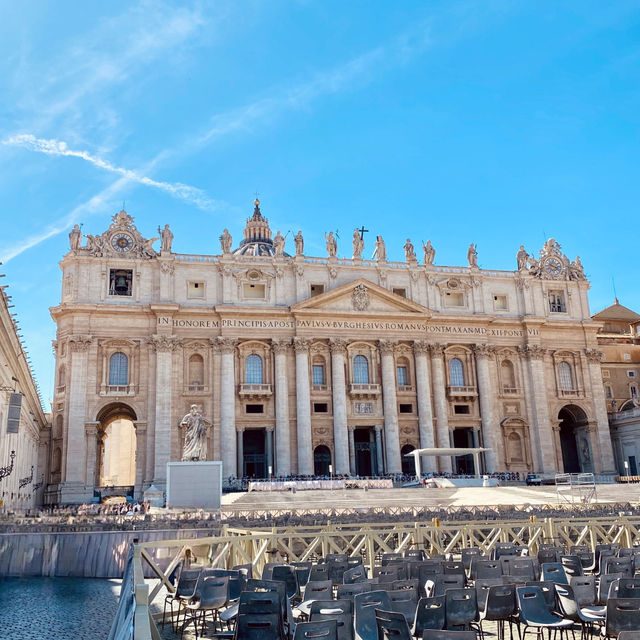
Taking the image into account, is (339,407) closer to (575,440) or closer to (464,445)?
(464,445)

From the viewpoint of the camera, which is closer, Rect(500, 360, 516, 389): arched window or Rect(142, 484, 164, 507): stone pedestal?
Rect(142, 484, 164, 507): stone pedestal

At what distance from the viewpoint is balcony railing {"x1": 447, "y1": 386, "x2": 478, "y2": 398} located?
60594 mm

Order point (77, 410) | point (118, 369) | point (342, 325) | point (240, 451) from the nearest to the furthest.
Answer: point (77, 410) < point (240, 451) < point (118, 369) < point (342, 325)

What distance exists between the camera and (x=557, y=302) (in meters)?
66.8

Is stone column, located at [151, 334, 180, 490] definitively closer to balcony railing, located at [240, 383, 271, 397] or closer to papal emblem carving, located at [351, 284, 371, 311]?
balcony railing, located at [240, 383, 271, 397]

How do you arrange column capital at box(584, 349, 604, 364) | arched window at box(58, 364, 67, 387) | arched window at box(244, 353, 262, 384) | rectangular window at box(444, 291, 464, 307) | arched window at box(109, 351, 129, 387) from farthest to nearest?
column capital at box(584, 349, 604, 364)
rectangular window at box(444, 291, 464, 307)
arched window at box(244, 353, 262, 384)
arched window at box(109, 351, 129, 387)
arched window at box(58, 364, 67, 387)

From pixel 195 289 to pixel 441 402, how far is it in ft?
73.3

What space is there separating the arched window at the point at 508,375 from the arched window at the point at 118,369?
3185 cm

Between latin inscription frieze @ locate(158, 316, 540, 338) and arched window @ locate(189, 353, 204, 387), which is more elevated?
latin inscription frieze @ locate(158, 316, 540, 338)

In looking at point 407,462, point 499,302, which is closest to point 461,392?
point 407,462

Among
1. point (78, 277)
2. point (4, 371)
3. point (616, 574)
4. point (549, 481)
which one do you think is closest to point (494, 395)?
point (549, 481)

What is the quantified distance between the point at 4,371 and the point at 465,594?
2630cm

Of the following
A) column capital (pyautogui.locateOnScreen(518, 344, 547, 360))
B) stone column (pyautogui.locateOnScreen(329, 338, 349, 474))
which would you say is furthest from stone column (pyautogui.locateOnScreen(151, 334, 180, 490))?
column capital (pyautogui.locateOnScreen(518, 344, 547, 360))

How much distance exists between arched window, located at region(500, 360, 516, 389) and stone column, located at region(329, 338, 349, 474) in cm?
1487
